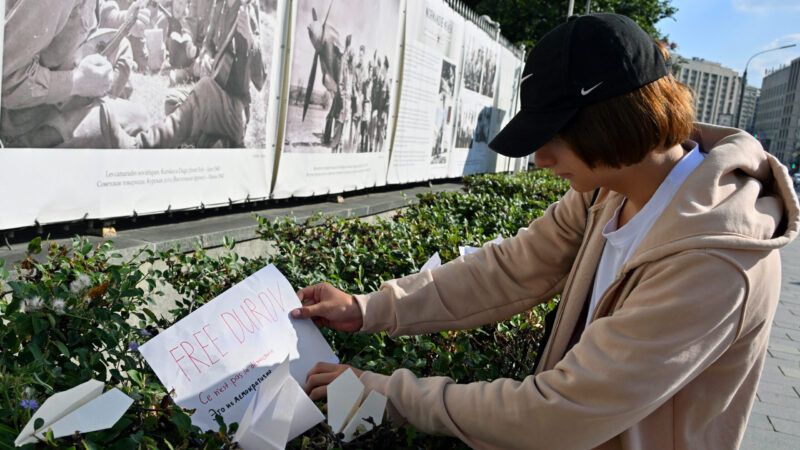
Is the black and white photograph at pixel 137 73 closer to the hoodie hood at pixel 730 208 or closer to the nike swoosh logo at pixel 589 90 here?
the nike swoosh logo at pixel 589 90

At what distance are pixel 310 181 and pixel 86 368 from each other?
465cm

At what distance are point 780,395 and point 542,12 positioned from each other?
833 inches

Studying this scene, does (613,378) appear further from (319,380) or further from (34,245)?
(34,245)

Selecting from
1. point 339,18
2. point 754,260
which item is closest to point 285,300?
point 754,260

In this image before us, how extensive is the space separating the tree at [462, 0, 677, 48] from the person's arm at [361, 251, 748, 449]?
77.6ft

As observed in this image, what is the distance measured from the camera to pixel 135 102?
3807 mm

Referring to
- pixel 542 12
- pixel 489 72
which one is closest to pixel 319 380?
pixel 489 72

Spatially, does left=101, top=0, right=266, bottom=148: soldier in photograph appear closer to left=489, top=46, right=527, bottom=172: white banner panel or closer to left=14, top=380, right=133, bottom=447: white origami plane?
left=14, top=380, right=133, bottom=447: white origami plane

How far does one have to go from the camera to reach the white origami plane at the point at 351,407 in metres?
1.42

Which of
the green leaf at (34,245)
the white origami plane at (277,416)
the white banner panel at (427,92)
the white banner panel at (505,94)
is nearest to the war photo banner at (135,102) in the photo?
the green leaf at (34,245)

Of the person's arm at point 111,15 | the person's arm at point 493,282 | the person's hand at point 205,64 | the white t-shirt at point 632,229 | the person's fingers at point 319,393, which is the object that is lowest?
the person's fingers at point 319,393

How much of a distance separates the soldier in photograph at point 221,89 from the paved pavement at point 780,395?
3.74 meters

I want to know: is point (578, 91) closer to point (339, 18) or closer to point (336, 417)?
point (336, 417)

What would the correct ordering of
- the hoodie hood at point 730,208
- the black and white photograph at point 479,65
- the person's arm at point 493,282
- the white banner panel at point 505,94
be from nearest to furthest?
the hoodie hood at point 730,208, the person's arm at point 493,282, the black and white photograph at point 479,65, the white banner panel at point 505,94
